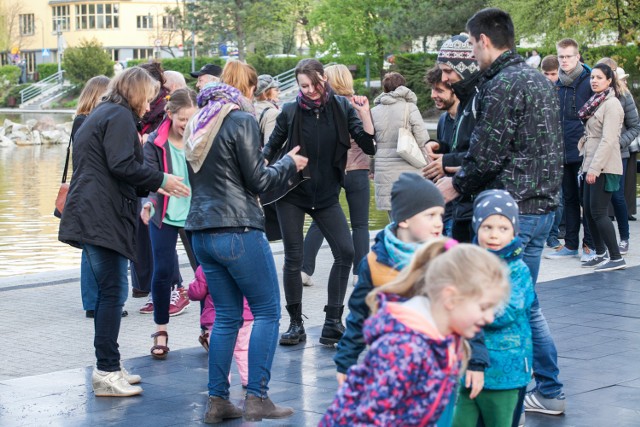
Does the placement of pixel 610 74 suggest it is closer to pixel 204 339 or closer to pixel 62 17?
pixel 204 339

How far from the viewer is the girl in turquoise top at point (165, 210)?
7355 mm

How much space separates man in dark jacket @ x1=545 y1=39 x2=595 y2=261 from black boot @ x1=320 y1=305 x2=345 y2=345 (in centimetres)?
411

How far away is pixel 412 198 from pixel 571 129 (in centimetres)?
719

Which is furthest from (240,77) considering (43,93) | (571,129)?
(43,93)

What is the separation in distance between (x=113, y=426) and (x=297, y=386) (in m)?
1.20

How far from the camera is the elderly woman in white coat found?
9594 mm

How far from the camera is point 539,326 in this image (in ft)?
18.9

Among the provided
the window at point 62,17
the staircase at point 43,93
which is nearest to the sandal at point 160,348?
the staircase at point 43,93

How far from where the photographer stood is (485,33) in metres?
5.56

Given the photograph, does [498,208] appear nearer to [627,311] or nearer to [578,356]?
[578,356]

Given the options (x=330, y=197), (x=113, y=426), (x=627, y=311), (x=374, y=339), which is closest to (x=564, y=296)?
(x=627, y=311)

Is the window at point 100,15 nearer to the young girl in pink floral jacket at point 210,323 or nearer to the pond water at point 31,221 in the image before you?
the pond water at point 31,221

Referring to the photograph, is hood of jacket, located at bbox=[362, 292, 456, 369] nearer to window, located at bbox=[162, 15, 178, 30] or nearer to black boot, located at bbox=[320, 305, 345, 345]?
black boot, located at bbox=[320, 305, 345, 345]

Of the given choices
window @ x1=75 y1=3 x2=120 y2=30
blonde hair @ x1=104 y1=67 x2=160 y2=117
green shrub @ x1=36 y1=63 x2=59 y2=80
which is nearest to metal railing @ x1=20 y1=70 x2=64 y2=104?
green shrub @ x1=36 y1=63 x2=59 y2=80
